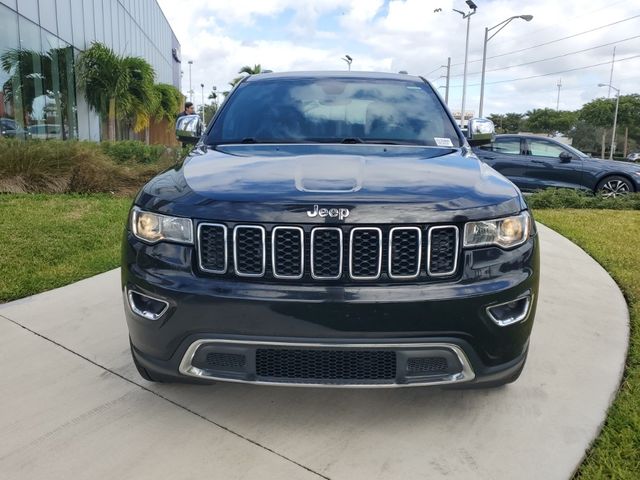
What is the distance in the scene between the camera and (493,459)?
7.64ft

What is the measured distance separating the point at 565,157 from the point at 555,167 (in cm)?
27

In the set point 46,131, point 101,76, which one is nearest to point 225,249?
point 46,131

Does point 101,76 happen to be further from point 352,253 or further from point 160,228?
point 352,253

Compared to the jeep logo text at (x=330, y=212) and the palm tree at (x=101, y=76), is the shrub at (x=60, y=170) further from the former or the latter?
the palm tree at (x=101, y=76)

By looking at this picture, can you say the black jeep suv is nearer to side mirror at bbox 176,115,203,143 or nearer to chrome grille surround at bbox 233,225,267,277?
chrome grille surround at bbox 233,225,267,277

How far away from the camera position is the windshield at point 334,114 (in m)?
3.40

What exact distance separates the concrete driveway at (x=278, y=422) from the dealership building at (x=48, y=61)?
11337mm

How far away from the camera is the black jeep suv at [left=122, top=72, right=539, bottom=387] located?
2.14 metres

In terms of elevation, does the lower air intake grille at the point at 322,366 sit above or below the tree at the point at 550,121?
below

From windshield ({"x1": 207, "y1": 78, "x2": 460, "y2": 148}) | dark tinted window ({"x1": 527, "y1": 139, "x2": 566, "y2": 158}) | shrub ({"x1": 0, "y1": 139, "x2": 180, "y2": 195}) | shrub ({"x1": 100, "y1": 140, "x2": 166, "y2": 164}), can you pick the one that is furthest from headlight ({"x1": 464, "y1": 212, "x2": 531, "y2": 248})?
dark tinted window ({"x1": 527, "y1": 139, "x2": 566, "y2": 158})

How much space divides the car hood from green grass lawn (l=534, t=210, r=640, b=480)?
1.10 m

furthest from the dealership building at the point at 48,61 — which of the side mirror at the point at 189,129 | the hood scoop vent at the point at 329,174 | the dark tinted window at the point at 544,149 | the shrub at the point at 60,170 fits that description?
the hood scoop vent at the point at 329,174

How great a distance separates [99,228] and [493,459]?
18.0ft

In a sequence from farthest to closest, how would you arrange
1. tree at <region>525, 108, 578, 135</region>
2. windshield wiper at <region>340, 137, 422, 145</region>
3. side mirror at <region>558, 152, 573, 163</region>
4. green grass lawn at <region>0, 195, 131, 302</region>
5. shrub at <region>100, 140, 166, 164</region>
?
tree at <region>525, 108, 578, 135</region>, shrub at <region>100, 140, 166, 164</region>, side mirror at <region>558, 152, 573, 163</region>, green grass lawn at <region>0, 195, 131, 302</region>, windshield wiper at <region>340, 137, 422, 145</region>
